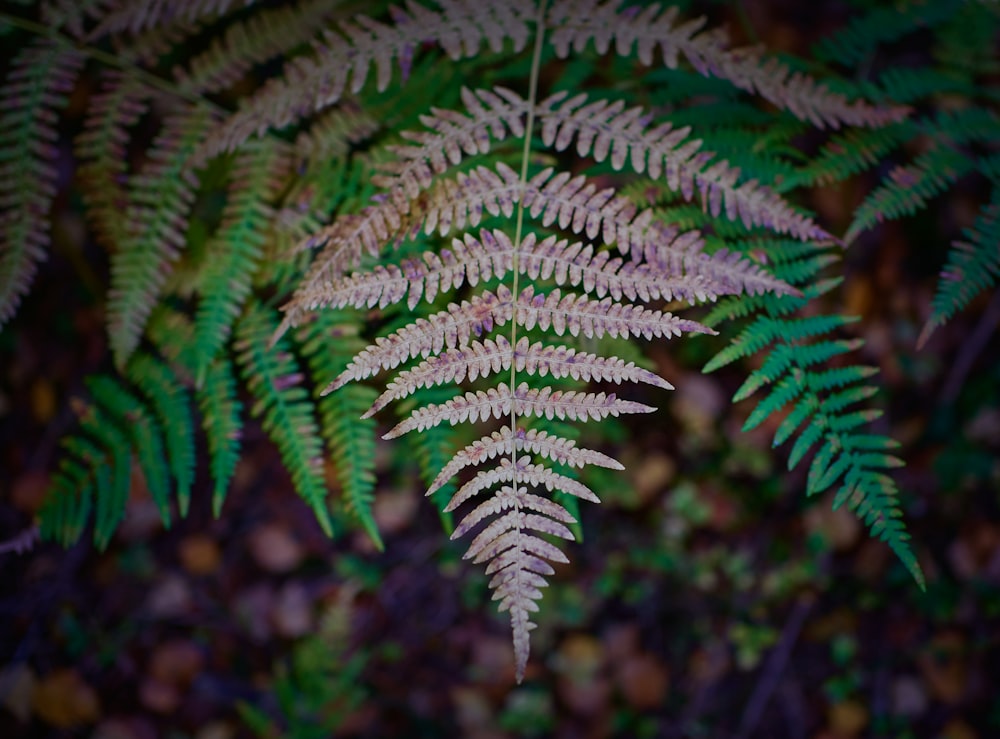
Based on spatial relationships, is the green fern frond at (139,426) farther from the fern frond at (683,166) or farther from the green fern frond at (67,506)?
the fern frond at (683,166)

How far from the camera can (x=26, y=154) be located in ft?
5.46

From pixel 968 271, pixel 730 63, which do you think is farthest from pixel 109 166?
pixel 968 271

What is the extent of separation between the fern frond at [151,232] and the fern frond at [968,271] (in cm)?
186

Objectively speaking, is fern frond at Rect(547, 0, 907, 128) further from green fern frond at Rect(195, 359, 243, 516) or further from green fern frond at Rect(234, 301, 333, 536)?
green fern frond at Rect(195, 359, 243, 516)

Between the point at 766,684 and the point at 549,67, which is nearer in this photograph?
the point at 549,67

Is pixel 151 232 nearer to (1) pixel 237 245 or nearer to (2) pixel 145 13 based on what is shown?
(1) pixel 237 245

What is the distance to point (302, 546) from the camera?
283cm

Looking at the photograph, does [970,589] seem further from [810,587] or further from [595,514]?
[595,514]

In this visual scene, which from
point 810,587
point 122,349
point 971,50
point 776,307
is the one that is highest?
point 971,50

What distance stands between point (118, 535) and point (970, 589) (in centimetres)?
371

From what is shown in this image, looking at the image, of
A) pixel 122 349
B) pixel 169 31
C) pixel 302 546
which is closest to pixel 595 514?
pixel 302 546

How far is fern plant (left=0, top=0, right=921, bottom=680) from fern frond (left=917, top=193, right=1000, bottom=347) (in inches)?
10.2

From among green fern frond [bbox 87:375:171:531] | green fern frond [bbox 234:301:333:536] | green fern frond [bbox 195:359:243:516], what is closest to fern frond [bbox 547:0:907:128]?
green fern frond [bbox 234:301:333:536]

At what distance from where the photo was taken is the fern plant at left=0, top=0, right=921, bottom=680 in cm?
128
